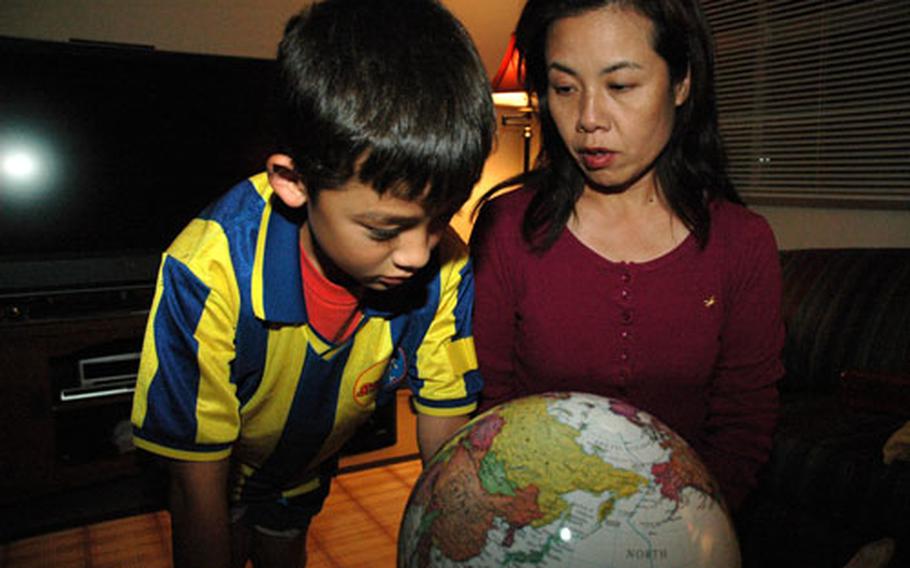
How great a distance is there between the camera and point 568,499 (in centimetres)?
60

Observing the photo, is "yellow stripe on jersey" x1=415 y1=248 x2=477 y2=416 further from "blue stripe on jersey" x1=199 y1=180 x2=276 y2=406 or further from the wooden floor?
the wooden floor

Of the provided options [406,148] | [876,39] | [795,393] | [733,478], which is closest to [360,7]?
[406,148]

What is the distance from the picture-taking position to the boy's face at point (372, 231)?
0.82 metres

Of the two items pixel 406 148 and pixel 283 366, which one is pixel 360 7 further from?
pixel 283 366

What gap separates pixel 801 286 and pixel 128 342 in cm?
265

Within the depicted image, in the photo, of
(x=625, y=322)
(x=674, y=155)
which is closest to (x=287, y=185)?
(x=625, y=322)

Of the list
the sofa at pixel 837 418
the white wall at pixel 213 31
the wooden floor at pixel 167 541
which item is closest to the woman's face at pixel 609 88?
the sofa at pixel 837 418

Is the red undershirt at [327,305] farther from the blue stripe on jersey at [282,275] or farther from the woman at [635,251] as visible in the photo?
the woman at [635,251]

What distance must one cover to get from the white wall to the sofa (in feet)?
1.42

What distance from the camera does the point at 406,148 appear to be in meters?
0.79

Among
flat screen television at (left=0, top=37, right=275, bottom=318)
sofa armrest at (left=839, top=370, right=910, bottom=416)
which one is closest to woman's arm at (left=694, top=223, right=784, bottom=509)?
sofa armrest at (left=839, top=370, right=910, bottom=416)

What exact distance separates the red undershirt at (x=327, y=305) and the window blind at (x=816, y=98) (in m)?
2.37

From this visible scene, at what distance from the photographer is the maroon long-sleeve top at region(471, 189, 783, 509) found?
3.92ft

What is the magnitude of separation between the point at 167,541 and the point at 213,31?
227 cm
